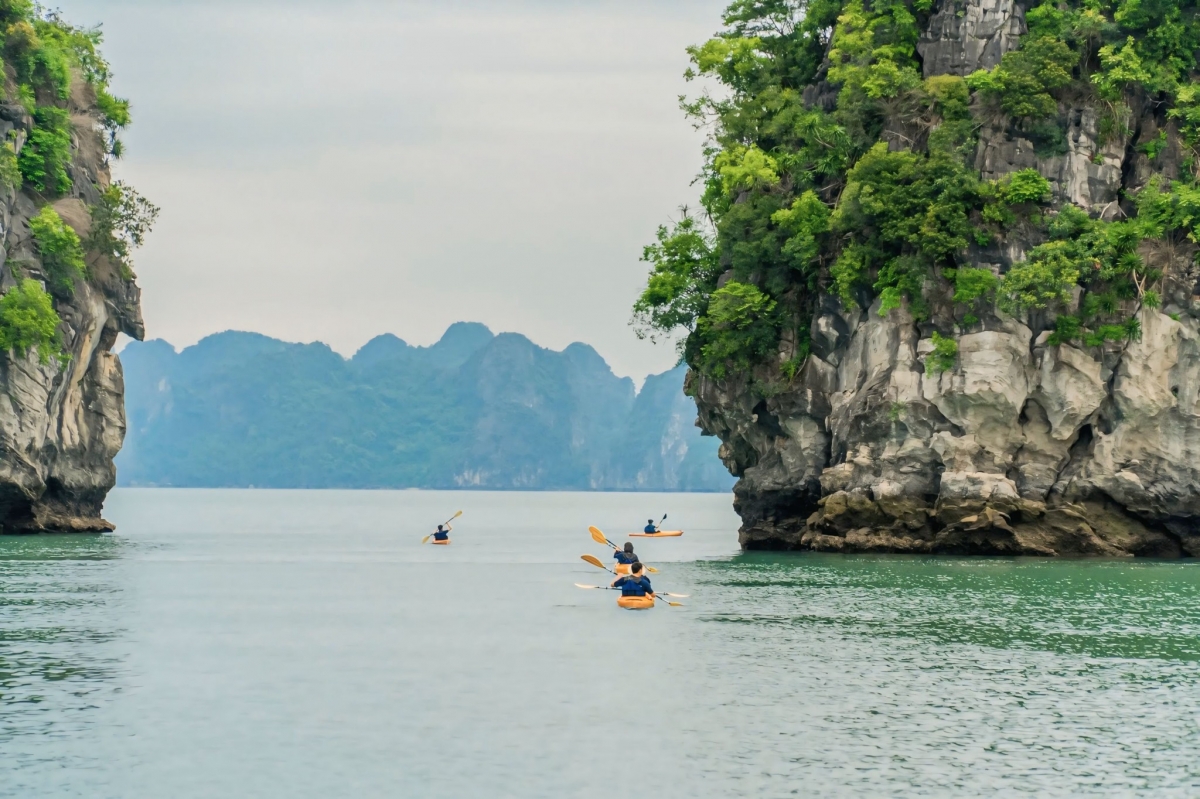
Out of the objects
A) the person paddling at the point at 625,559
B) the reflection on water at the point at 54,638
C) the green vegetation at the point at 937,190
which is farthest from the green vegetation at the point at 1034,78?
the reflection on water at the point at 54,638

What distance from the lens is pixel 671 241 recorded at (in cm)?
5512

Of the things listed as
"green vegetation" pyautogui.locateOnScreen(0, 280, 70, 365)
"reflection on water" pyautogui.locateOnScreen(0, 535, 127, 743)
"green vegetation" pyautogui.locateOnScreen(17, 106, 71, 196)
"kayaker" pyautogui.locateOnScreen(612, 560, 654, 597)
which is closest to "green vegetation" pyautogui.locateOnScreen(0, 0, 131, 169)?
"green vegetation" pyautogui.locateOnScreen(17, 106, 71, 196)

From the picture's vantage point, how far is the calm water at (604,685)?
16875 mm

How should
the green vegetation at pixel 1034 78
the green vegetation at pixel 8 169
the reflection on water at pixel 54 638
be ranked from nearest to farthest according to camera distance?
the reflection on water at pixel 54 638, the green vegetation at pixel 1034 78, the green vegetation at pixel 8 169

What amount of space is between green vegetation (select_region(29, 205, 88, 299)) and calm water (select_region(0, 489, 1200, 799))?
16.5 meters

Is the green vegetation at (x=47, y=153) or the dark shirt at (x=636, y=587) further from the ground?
the green vegetation at (x=47, y=153)

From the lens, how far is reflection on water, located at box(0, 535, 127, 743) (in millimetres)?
19938

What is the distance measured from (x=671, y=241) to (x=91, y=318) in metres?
23.3

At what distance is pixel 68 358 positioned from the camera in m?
53.2

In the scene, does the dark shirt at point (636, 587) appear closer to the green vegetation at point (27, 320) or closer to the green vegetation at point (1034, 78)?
the green vegetation at point (1034, 78)

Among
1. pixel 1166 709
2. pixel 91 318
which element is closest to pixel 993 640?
pixel 1166 709

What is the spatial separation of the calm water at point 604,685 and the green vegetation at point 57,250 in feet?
54.2

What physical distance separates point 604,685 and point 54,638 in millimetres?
11292

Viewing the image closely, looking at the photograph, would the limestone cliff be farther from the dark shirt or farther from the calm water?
the dark shirt
